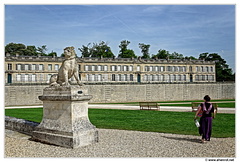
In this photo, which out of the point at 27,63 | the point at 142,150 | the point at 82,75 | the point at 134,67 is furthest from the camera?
the point at 134,67

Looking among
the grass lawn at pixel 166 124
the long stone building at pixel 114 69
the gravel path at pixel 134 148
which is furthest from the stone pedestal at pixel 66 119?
the long stone building at pixel 114 69

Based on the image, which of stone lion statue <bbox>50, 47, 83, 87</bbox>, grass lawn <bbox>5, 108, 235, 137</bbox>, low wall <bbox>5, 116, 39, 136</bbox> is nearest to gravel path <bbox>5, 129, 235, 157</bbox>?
low wall <bbox>5, 116, 39, 136</bbox>

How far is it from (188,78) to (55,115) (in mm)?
54828

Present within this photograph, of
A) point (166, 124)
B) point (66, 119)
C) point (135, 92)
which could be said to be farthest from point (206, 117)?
point (135, 92)

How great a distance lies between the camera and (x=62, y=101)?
6934 mm

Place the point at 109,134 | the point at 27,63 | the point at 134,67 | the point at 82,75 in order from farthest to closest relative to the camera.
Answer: the point at 134,67 → the point at 82,75 → the point at 27,63 → the point at 109,134

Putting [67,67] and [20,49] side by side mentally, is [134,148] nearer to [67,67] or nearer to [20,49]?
[67,67]

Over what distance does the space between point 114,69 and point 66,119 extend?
151 feet

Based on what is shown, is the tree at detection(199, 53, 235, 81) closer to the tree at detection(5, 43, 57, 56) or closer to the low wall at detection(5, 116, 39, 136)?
the tree at detection(5, 43, 57, 56)

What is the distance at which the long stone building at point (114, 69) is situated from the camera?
46.5 meters

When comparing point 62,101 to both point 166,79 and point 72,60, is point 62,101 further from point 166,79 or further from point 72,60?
point 166,79

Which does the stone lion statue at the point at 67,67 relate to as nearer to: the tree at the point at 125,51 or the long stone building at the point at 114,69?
the long stone building at the point at 114,69

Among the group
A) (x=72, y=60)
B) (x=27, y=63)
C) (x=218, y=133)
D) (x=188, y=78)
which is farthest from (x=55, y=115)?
(x=188, y=78)

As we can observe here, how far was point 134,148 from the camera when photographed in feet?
21.3
